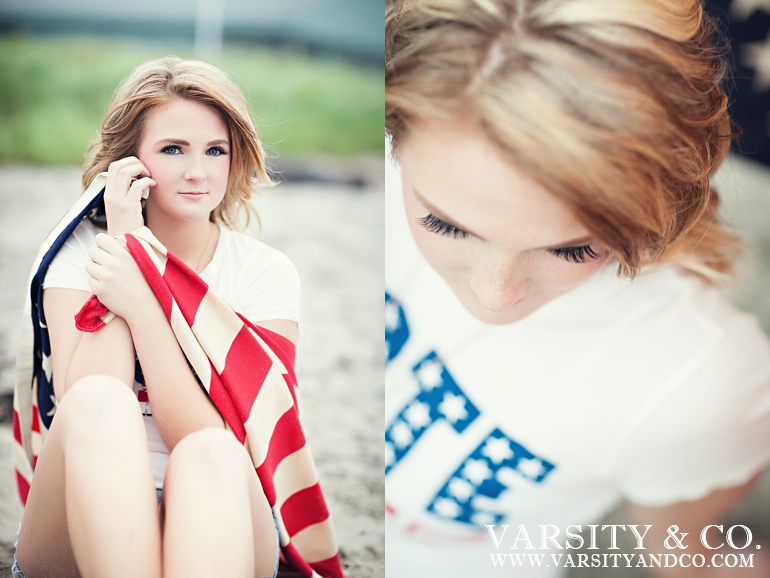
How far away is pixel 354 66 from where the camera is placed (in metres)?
1.69

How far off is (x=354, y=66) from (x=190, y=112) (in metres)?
0.46

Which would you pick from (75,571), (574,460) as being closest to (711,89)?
(574,460)

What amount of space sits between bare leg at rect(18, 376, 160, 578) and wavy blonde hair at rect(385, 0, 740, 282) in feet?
2.98

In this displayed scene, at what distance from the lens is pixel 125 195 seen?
1447 millimetres

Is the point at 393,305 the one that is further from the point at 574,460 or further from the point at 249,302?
the point at 574,460

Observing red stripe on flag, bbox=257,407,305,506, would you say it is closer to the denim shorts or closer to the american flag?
the denim shorts

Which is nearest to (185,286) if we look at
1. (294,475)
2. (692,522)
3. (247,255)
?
(247,255)

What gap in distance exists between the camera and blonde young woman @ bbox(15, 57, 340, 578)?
1.28 m

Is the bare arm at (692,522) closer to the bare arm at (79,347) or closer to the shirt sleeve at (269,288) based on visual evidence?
the shirt sleeve at (269,288)

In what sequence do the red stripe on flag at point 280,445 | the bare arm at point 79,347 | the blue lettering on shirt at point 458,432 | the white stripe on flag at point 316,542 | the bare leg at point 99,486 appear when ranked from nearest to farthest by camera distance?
the bare leg at point 99,486, the bare arm at point 79,347, the red stripe on flag at point 280,445, the white stripe on flag at point 316,542, the blue lettering on shirt at point 458,432

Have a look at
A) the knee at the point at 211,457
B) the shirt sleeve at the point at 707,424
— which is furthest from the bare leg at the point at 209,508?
the shirt sleeve at the point at 707,424

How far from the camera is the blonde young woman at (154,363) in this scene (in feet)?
4.21

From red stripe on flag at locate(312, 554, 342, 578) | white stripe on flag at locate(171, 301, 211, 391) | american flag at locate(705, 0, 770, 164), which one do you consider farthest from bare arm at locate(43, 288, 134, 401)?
american flag at locate(705, 0, 770, 164)

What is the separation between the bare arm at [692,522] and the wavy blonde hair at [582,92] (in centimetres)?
73
